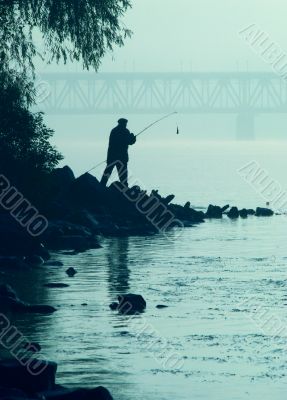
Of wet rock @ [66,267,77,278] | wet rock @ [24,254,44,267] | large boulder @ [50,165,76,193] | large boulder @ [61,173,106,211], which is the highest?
large boulder @ [50,165,76,193]

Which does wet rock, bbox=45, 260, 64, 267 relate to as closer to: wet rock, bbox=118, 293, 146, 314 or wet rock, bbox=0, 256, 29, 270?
wet rock, bbox=0, 256, 29, 270

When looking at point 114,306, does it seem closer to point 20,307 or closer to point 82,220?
point 20,307

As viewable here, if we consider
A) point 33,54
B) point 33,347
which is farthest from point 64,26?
point 33,347

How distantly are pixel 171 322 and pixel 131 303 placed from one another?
1.34 meters

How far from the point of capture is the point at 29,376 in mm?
10906

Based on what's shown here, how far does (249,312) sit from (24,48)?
46.9 ft

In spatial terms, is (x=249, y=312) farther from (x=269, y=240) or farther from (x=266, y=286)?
(x=269, y=240)

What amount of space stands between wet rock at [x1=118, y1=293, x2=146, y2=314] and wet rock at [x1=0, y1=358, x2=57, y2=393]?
15.9 ft

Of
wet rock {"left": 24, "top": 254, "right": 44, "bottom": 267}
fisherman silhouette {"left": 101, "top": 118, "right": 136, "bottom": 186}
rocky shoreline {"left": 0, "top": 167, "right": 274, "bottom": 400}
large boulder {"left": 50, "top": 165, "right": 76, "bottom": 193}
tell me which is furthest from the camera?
fisherman silhouette {"left": 101, "top": 118, "right": 136, "bottom": 186}

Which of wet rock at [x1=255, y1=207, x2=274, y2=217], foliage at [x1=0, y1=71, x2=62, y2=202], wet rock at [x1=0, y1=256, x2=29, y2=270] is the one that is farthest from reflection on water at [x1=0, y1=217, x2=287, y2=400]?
wet rock at [x1=255, y1=207, x2=274, y2=217]

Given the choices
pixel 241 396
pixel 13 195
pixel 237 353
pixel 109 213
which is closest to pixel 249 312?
pixel 237 353

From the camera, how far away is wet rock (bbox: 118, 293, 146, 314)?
635 inches

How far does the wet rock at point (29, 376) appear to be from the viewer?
10867 millimetres

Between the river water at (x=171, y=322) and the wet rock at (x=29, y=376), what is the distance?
564 mm
